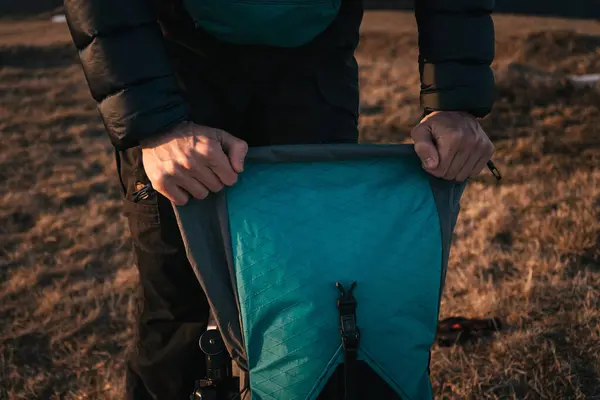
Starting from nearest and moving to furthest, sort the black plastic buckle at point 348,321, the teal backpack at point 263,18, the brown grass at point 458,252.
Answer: the black plastic buckle at point 348,321, the teal backpack at point 263,18, the brown grass at point 458,252

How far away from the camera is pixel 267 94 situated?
142 centimetres

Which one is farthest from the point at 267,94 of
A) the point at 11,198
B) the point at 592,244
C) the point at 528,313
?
the point at 11,198

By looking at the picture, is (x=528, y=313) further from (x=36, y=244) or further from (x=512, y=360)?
(x=36, y=244)

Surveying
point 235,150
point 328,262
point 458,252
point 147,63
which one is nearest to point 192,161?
point 235,150

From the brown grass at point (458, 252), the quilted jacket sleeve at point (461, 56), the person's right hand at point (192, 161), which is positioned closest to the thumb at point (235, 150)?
the person's right hand at point (192, 161)

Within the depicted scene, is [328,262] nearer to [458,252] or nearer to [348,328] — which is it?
[348,328]

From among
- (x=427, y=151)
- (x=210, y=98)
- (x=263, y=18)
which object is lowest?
(x=427, y=151)

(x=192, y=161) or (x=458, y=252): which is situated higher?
(x=192, y=161)

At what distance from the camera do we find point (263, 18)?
47.6 inches

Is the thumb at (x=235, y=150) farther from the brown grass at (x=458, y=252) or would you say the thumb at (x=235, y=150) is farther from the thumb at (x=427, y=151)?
the brown grass at (x=458, y=252)

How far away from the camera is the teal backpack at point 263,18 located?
1.20 metres

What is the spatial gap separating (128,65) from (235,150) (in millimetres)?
261

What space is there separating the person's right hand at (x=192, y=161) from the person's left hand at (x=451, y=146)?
14.6 inches

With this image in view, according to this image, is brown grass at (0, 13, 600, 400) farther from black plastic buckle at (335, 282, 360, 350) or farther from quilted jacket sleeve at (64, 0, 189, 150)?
quilted jacket sleeve at (64, 0, 189, 150)
